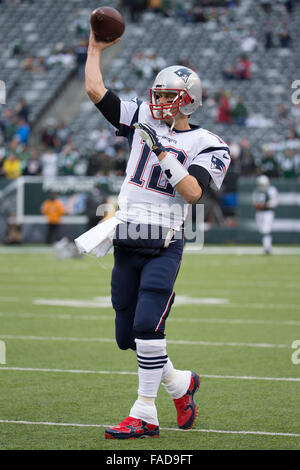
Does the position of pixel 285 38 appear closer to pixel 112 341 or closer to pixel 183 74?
pixel 112 341

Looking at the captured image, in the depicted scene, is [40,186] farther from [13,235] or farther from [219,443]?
[219,443]

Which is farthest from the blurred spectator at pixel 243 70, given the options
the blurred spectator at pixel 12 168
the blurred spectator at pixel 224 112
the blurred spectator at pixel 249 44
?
the blurred spectator at pixel 12 168

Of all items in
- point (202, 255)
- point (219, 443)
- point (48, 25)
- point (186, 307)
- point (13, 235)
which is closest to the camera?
point (219, 443)

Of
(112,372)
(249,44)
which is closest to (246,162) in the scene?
(249,44)

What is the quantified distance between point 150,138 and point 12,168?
59.4 feet

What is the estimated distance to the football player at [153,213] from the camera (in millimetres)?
4516

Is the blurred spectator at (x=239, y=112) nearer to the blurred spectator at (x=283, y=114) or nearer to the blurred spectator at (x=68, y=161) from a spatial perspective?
the blurred spectator at (x=283, y=114)

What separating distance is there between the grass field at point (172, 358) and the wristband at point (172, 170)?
4.16 feet

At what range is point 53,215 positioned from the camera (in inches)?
808

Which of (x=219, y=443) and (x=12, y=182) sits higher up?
(x=12, y=182)

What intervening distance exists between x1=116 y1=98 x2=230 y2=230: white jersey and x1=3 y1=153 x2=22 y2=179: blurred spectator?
17643mm

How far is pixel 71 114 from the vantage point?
26.8m

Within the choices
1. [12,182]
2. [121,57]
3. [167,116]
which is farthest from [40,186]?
[167,116]

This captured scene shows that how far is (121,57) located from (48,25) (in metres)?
3.53
